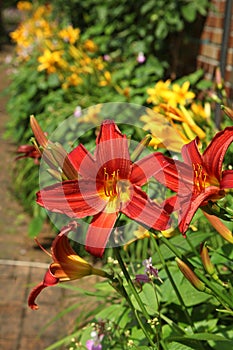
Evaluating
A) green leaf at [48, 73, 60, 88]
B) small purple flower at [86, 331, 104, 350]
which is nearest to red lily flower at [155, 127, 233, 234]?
small purple flower at [86, 331, 104, 350]

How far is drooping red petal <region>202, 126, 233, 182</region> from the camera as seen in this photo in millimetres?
1072

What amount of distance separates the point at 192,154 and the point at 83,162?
18 cm

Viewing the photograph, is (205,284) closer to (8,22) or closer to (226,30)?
(226,30)

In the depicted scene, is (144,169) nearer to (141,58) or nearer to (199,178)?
(199,178)

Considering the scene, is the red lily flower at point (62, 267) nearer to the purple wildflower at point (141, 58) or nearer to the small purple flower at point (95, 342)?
the small purple flower at point (95, 342)

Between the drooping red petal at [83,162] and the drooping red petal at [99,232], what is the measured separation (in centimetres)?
7

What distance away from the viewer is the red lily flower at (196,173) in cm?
107

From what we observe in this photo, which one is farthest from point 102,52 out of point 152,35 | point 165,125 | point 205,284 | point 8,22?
point 8,22

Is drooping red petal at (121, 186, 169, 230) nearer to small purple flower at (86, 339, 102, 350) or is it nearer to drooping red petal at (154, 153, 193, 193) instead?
drooping red petal at (154, 153, 193, 193)

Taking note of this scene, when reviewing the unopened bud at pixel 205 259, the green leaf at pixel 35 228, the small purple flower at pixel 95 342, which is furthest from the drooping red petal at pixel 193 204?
the green leaf at pixel 35 228

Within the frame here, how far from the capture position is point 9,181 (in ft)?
15.9

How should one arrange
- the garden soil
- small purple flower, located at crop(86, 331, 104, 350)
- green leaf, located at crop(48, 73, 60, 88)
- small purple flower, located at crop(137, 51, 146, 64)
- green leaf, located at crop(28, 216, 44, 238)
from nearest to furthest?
small purple flower, located at crop(86, 331, 104, 350) → the garden soil → green leaf, located at crop(28, 216, 44, 238) → small purple flower, located at crop(137, 51, 146, 64) → green leaf, located at crop(48, 73, 60, 88)

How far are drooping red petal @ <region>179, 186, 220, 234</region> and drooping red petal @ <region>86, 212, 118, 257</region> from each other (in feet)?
0.37

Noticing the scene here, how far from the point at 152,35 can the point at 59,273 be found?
3.42 m
